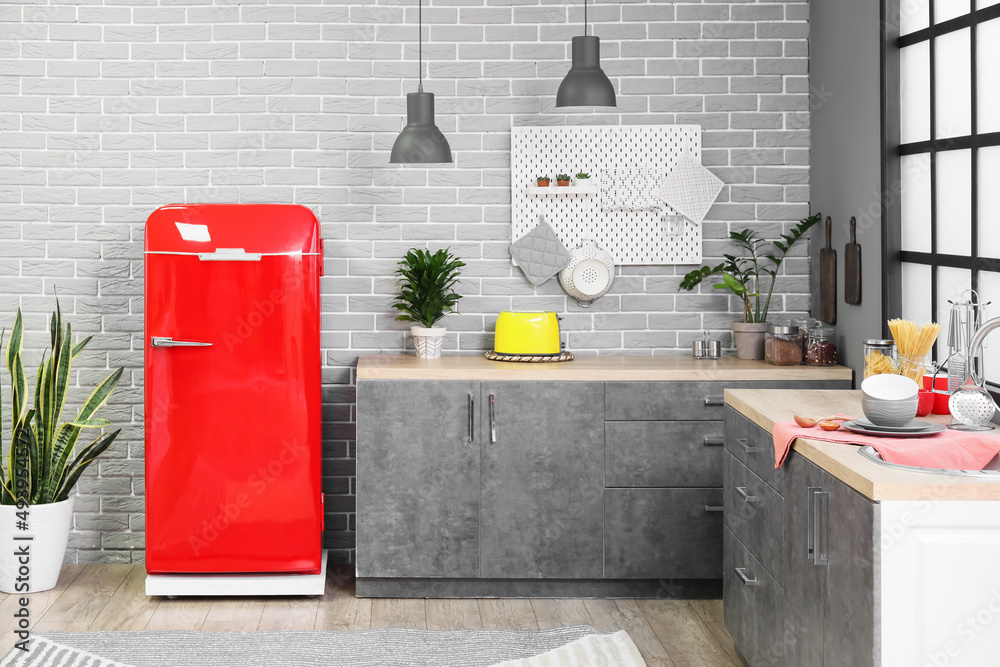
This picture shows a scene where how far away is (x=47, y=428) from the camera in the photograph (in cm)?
369

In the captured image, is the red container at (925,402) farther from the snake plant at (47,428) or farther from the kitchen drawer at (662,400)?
the snake plant at (47,428)

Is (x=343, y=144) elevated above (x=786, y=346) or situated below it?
above

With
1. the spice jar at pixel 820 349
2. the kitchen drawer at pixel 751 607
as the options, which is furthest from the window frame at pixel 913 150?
the kitchen drawer at pixel 751 607

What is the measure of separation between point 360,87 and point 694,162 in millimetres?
1517

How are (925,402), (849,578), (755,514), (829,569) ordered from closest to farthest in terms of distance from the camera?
1. (849,578)
2. (829,569)
3. (925,402)
4. (755,514)

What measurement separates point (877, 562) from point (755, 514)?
796mm

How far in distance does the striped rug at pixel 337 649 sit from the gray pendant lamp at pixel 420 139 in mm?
1770

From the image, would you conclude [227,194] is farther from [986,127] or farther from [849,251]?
[986,127]

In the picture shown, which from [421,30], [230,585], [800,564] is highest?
[421,30]

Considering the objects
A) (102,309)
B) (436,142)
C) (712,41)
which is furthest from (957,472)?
(102,309)

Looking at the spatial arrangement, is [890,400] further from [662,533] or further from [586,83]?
[586,83]

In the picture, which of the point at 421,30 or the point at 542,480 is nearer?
the point at 542,480

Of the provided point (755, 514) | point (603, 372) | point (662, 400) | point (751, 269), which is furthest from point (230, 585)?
point (751, 269)

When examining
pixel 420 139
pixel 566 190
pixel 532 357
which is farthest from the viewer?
pixel 566 190
